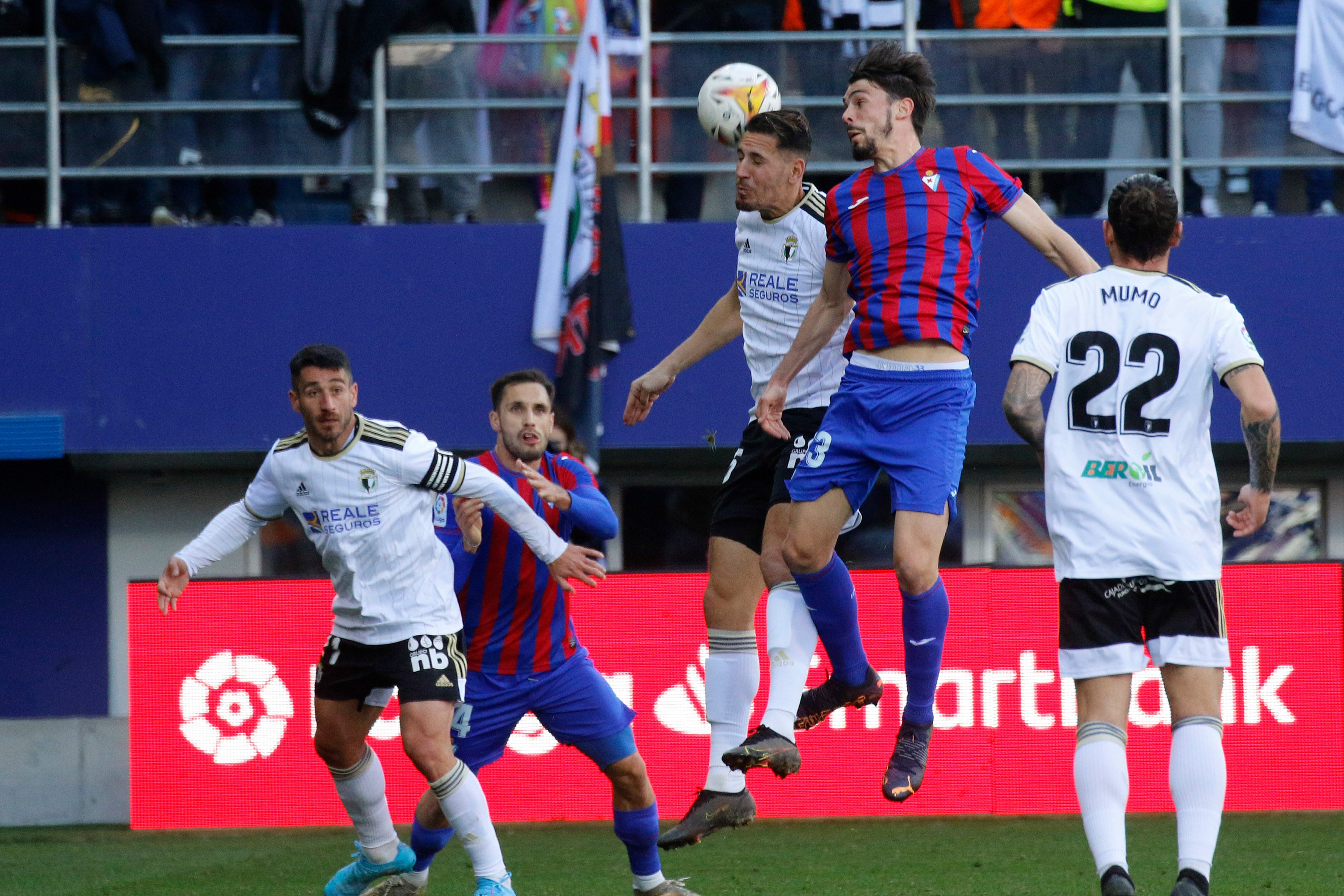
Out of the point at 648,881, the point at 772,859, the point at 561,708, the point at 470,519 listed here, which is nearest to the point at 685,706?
the point at 772,859

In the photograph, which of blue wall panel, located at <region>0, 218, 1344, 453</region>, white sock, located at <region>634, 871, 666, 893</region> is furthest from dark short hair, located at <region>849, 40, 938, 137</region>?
blue wall panel, located at <region>0, 218, 1344, 453</region>

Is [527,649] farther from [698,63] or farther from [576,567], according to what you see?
[698,63]

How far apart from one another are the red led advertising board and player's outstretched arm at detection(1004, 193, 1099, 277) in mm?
4739

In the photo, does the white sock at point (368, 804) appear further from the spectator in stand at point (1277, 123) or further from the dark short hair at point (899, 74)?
the spectator in stand at point (1277, 123)

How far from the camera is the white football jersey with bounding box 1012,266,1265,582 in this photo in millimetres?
4777

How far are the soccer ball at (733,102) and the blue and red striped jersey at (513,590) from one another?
4.88ft

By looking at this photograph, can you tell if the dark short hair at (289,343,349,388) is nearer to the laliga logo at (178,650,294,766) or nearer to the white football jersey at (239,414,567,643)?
the white football jersey at (239,414,567,643)

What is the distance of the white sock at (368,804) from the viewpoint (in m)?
6.61

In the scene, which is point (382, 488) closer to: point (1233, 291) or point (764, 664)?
point (764, 664)

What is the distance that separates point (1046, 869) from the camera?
7.72m

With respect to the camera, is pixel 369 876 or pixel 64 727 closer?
pixel 369 876

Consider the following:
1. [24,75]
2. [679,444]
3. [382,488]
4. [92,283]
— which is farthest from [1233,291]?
[24,75]

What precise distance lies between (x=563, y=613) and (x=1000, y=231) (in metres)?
5.10

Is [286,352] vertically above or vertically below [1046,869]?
above
